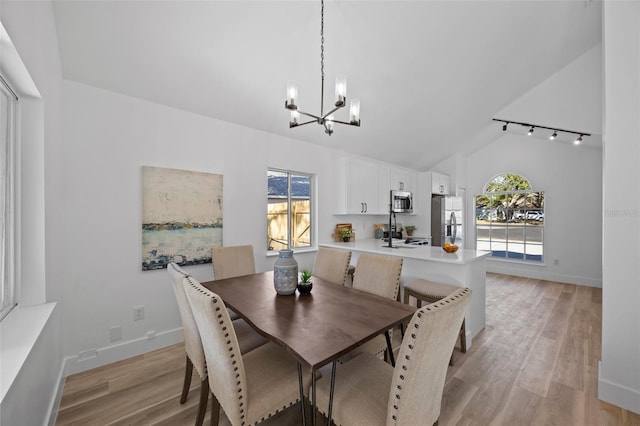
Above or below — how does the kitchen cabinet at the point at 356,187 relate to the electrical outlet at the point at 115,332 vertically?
above

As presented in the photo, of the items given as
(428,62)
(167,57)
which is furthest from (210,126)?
(428,62)

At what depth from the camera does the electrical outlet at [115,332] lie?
2.41 metres

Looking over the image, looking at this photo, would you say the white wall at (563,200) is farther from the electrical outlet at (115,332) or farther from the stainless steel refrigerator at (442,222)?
the electrical outlet at (115,332)

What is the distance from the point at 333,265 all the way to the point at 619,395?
2285mm

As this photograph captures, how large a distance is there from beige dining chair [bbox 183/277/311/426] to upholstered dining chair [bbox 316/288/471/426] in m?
0.20

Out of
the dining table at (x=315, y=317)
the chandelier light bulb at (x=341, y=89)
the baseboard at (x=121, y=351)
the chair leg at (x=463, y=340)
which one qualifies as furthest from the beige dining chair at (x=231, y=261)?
the chair leg at (x=463, y=340)

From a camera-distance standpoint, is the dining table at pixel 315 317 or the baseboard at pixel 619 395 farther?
the baseboard at pixel 619 395

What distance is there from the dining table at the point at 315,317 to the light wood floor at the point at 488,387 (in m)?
0.75

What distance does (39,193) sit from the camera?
166 cm

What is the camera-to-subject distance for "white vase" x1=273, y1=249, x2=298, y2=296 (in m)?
1.93

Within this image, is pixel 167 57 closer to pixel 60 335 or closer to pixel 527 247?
pixel 60 335

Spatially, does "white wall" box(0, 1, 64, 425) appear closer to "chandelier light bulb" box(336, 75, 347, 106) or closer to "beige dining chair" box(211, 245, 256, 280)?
"beige dining chair" box(211, 245, 256, 280)

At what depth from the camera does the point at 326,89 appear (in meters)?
3.11

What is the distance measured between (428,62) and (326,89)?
128cm
